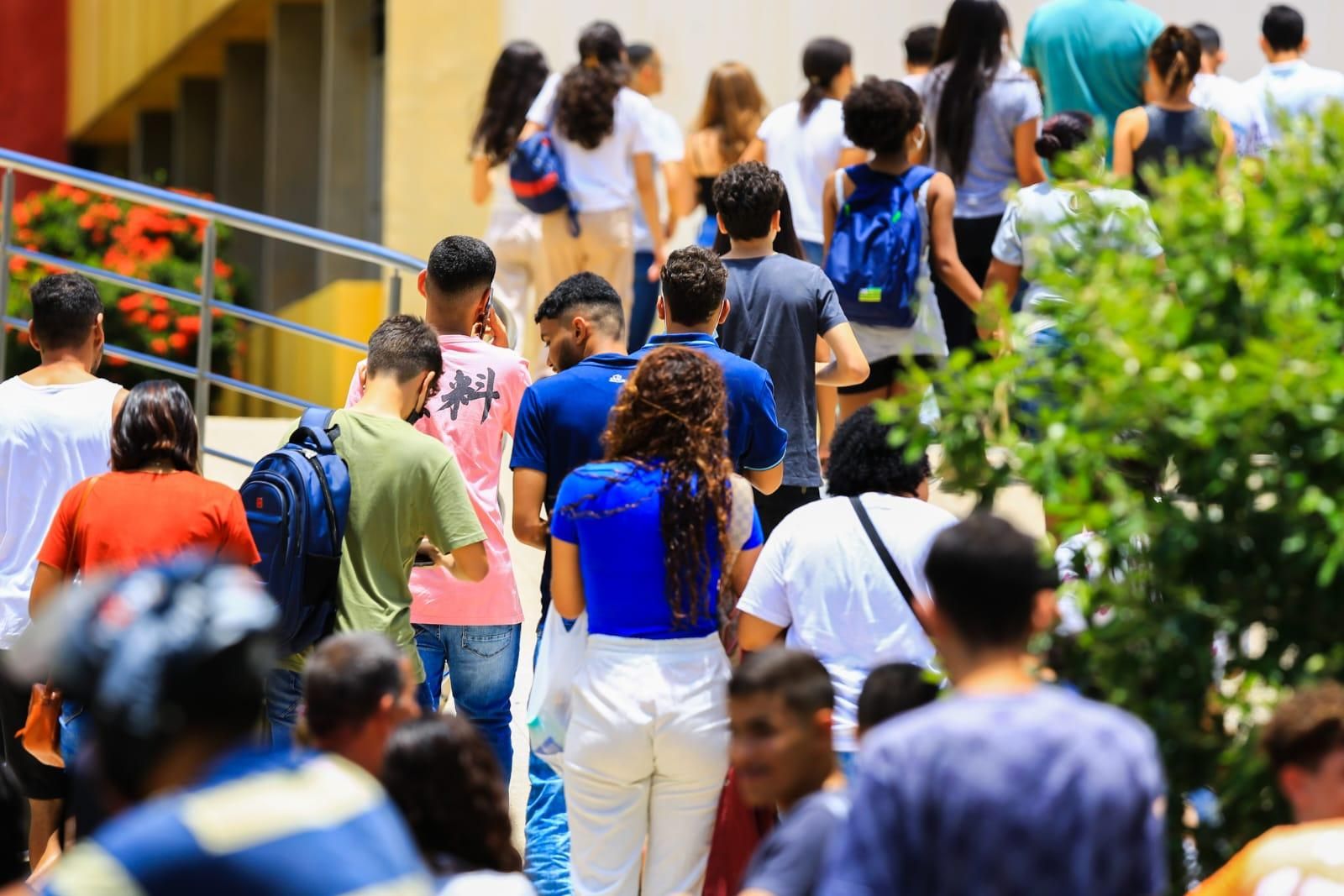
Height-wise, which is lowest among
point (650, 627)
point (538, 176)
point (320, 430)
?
point (650, 627)

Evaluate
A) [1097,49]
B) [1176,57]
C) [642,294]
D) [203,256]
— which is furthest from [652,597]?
[1097,49]

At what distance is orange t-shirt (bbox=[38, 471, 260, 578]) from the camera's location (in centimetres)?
548

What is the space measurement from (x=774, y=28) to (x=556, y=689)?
849 cm

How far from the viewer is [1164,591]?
13.4 ft

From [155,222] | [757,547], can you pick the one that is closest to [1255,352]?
[757,547]

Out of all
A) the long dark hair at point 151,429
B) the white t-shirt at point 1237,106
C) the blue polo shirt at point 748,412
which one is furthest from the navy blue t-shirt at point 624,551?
the white t-shirt at point 1237,106

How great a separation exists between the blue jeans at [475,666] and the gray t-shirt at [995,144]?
3969 mm

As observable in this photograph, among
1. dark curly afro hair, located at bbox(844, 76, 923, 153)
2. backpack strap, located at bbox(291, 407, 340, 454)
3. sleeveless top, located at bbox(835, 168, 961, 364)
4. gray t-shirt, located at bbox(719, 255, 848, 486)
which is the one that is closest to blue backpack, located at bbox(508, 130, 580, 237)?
sleeveless top, located at bbox(835, 168, 961, 364)

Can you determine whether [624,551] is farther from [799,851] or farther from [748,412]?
[799,851]

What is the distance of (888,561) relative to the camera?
5.13m

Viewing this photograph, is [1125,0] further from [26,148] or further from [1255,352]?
[26,148]

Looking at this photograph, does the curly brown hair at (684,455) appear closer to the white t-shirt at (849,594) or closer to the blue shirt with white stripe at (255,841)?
the white t-shirt at (849,594)

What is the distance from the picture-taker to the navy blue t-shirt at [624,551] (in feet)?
17.1

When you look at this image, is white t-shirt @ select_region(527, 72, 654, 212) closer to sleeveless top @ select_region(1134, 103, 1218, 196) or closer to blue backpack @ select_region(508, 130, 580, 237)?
blue backpack @ select_region(508, 130, 580, 237)
